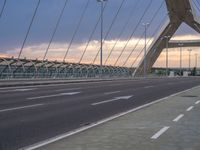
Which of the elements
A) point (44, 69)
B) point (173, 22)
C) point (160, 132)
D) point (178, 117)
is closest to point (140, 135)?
point (160, 132)

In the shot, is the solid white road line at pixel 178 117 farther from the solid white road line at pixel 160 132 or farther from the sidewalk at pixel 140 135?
the solid white road line at pixel 160 132

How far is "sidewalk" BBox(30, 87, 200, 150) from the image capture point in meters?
9.66

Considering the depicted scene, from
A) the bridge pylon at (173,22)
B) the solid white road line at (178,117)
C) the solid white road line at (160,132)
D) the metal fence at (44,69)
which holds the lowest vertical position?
the solid white road line at (178,117)

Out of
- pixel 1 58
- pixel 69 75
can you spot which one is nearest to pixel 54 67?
pixel 69 75

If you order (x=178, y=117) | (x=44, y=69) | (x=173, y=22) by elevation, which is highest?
(x=173, y=22)

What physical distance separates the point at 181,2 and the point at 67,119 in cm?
7381

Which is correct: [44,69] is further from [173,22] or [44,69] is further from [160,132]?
[160,132]

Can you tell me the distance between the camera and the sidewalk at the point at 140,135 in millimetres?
9656

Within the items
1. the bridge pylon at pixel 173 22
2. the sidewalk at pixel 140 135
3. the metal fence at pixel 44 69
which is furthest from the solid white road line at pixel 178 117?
the bridge pylon at pixel 173 22

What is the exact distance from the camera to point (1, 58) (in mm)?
46719

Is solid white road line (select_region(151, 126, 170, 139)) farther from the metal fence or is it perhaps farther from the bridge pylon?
the bridge pylon

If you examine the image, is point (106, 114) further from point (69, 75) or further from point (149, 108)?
point (69, 75)

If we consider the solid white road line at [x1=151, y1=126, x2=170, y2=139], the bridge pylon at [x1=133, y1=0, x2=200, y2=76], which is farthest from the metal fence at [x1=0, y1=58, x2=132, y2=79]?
the solid white road line at [x1=151, y1=126, x2=170, y2=139]

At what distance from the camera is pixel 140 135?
11180mm
